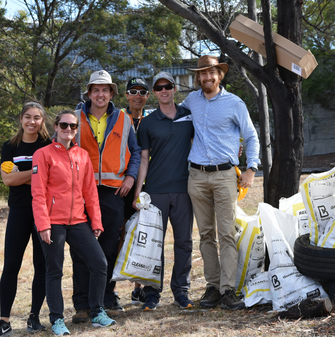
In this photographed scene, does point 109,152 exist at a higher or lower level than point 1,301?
higher

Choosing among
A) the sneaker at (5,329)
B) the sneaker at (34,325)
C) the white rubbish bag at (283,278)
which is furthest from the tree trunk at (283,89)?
the sneaker at (5,329)

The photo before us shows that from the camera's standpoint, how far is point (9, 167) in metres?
3.59

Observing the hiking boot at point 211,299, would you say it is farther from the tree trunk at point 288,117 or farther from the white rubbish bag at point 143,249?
the tree trunk at point 288,117

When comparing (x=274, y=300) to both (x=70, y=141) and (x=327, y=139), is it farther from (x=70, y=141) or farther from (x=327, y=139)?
(x=327, y=139)

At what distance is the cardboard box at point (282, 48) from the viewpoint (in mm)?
4016

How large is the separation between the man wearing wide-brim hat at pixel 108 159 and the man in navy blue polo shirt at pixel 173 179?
22 cm

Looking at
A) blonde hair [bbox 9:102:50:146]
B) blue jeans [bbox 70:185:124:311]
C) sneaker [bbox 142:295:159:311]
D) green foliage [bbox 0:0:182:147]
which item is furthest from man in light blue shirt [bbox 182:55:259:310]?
green foliage [bbox 0:0:182:147]

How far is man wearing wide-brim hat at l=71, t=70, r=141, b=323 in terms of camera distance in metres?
3.97

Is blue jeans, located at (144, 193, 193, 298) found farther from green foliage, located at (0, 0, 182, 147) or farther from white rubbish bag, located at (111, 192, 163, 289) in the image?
green foliage, located at (0, 0, 182, 147)

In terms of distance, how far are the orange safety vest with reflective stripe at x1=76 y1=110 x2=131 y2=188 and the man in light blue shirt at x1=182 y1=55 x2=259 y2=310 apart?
2.21 feet

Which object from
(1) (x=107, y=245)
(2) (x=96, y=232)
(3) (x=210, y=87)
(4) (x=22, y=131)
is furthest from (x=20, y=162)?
(3) (x=210, y=87)

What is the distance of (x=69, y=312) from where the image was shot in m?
4.38

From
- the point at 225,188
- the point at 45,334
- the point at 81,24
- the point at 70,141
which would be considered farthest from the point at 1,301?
the point at 81,24

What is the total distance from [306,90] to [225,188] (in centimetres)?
1652
